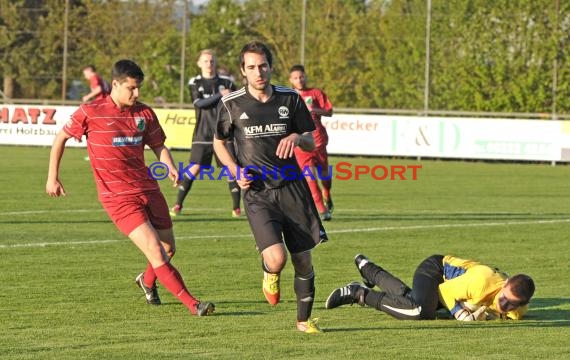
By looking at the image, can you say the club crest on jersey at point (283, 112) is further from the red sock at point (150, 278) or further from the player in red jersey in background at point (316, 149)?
the player in red jersey in background at point (316, 149)

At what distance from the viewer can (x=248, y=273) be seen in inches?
482

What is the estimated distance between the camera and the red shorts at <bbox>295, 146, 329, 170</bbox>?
17.5m

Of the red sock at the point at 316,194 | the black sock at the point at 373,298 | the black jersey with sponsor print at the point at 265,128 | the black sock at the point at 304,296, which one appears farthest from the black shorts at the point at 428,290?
the red sock at the point at 316,194

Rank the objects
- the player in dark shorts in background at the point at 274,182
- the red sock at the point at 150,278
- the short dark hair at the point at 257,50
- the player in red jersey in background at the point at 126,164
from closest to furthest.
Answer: the short dark hair at the point at 257,50, the player in dark shorts in background at the point at 274,182, the player in red jersey in background at the point at 126,164, the red sock at the point at 150,278

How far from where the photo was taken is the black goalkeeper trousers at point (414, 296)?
945 cm

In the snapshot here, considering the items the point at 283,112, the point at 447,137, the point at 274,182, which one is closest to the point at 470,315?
the point at 274,182

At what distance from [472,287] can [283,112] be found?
1.91m

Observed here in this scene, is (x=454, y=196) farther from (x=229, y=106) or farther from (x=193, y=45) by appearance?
(x=193, y=45)

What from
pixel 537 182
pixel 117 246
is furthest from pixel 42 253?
pixel 537 182

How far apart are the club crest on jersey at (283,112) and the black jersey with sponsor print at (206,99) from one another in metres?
7.94

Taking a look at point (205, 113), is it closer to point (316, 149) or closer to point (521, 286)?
point (316, 149)

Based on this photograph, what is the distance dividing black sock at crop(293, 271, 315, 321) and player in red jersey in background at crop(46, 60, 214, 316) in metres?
0.84

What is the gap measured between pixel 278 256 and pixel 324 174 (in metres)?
9.10

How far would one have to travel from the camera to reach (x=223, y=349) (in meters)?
8.20
